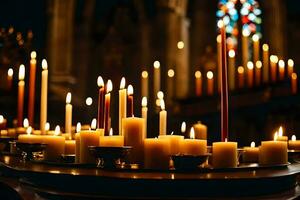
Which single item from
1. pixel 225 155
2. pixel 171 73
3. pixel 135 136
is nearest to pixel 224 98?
pixel 225 155

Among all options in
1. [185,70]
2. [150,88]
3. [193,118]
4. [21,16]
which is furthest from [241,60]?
[21,16]

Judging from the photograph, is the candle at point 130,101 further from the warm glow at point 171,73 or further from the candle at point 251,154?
the warm glow at point 171,73

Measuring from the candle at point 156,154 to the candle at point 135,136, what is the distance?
0.29ft

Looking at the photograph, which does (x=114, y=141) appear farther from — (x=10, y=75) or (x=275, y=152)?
(x=10, y=75)

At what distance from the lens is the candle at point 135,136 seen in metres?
1.53

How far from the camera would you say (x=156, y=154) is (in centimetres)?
142

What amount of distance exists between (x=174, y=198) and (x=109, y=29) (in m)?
8.33

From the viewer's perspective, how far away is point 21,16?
8.43 metres

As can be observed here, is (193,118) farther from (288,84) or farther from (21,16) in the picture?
(21,16)

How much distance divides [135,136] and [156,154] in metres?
0.13

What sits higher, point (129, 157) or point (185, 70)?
point (185, 70)

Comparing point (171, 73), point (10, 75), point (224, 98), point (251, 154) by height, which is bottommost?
point (251, 154)

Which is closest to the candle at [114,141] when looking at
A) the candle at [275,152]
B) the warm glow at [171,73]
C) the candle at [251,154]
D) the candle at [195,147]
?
the candle at [195,147]

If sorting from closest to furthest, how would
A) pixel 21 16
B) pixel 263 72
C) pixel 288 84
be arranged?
pixel 288 84
pixel 263 72
pixel 21 16
